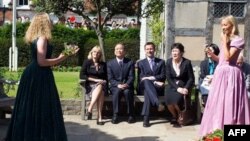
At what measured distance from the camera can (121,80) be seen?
332 inches

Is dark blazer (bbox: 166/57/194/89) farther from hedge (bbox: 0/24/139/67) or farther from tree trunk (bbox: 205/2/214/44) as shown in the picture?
hedge (bbox: 0/24/139/67)

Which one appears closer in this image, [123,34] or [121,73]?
[121,73]

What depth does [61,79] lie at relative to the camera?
50.6 feet

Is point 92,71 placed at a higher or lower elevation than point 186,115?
higher

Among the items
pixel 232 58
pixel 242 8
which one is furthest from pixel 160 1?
pixel 232 58

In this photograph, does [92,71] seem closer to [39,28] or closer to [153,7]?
[39,28]

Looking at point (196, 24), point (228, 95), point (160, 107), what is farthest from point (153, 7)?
point (228, 95)

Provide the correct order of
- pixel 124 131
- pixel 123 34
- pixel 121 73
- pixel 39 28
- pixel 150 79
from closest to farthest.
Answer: pixel 39 28, pixel 124 131, pixel 150 79, pixel 121 73, pixel 123 34

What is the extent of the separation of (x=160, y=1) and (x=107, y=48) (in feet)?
17.9

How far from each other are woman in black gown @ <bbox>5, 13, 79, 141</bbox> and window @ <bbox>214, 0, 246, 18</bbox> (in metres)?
6.28

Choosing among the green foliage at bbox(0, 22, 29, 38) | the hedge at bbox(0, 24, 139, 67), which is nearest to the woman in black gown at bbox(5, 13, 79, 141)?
the hedge at bbox(0, 24, 139, 67)

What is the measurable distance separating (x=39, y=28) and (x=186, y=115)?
10.8 feet

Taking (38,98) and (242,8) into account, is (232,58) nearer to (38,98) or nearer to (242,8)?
(38,98)

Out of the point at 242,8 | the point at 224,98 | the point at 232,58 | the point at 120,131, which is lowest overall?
the point at 120,131
